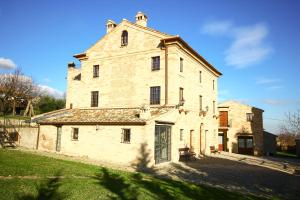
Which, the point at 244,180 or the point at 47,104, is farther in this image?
the point at 47,104

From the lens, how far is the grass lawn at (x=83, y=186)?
363 inches

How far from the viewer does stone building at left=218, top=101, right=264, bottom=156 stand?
35.5 metres

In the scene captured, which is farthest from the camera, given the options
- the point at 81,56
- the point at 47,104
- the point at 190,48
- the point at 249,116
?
the point at 47,104

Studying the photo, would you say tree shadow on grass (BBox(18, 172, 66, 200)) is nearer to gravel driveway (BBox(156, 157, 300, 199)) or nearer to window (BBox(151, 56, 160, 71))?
gravel driveway (BBox(156, 157, 300, 199))

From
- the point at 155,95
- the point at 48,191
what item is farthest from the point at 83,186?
the point at 155,95

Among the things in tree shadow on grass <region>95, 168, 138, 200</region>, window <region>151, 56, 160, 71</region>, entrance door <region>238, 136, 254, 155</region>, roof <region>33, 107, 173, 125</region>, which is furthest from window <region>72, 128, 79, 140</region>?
entrance door <region>238, 136, 254, 155</region>

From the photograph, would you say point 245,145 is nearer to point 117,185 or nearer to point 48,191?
point 117,185

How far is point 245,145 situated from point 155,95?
62.3 ft

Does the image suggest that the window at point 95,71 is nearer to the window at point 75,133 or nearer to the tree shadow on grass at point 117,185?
the window at point 75,133

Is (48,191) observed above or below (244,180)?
above

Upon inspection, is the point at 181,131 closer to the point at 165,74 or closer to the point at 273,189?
the point at 165,74

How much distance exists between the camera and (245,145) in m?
35.9

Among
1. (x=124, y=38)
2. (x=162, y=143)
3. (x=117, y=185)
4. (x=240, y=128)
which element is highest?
(x=124, y=38)

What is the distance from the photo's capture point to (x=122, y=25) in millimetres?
25469
